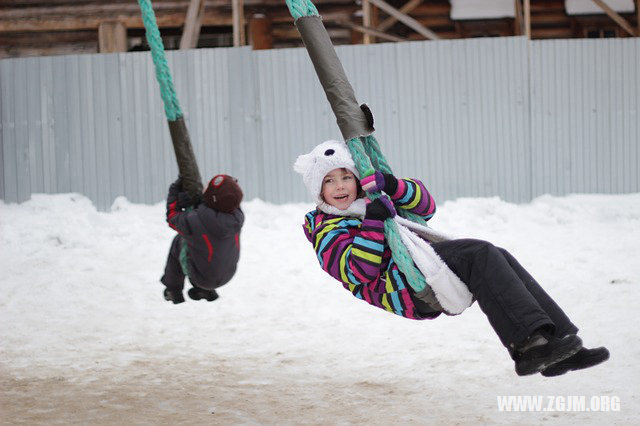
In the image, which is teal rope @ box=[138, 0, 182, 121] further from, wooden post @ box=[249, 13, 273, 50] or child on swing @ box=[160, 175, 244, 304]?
wooden post @ box=[249, 13, 273, 50]

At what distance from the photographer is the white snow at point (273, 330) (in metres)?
5.82

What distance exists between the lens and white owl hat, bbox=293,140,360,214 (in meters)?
3.99

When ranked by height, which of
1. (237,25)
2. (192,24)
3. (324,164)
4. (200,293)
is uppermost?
(192,24)

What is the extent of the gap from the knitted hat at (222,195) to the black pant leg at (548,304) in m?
2.36

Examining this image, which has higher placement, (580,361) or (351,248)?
(351,248)

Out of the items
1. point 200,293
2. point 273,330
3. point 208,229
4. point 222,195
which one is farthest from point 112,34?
point 208,229

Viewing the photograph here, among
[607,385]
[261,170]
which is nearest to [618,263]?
[607,385]

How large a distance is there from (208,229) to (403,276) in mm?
2025

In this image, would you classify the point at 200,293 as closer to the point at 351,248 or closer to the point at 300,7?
the point at 351,248

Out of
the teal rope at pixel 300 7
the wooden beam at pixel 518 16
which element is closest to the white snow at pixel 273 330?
the teal rope at pixel 300 7

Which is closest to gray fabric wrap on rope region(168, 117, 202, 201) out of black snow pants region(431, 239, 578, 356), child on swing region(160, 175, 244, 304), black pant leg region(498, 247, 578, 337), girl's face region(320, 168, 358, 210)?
child on swing region(160, 175, 244, 304)

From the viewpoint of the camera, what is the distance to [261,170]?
434 inches

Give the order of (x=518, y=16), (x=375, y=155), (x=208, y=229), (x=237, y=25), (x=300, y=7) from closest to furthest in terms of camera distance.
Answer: (x=375, y=155)
(x=300, y=7)
(x=208, y=229)
(x=237, y=25)
(x=518, y=16)

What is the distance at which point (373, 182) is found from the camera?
366 centimetres
